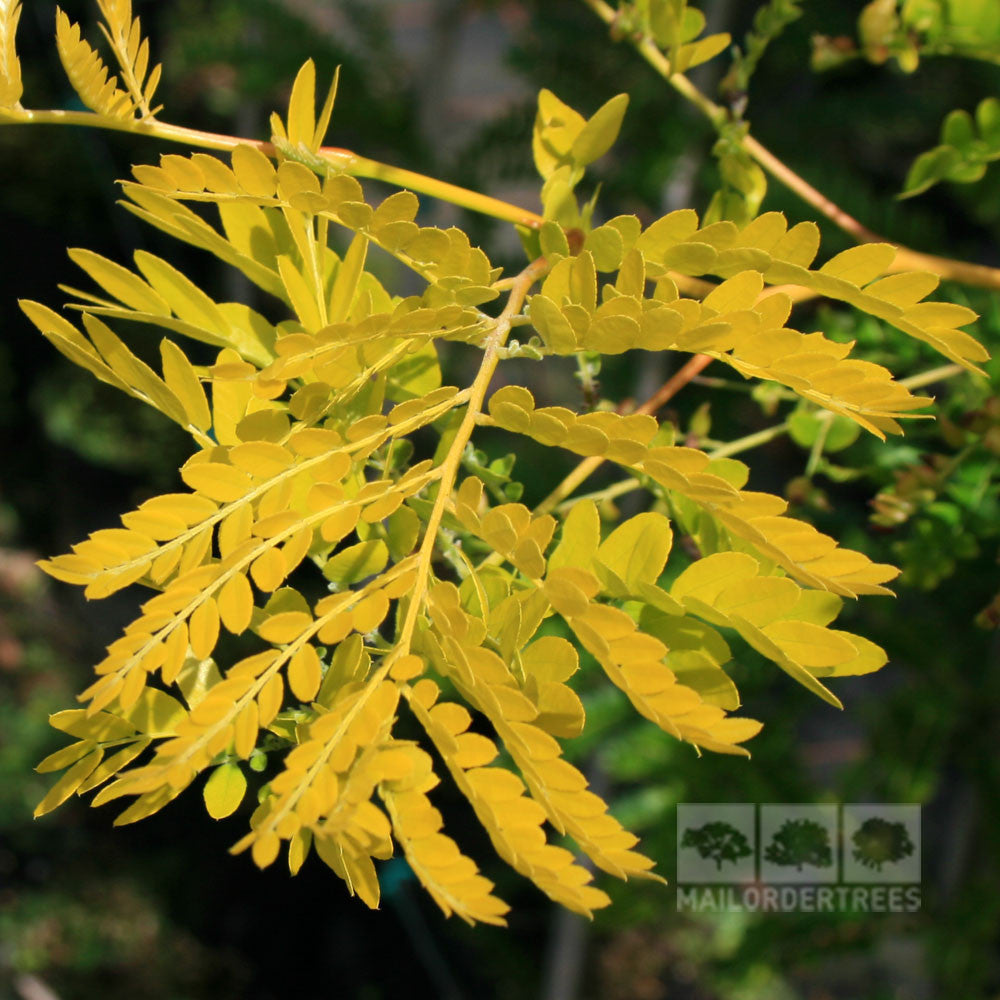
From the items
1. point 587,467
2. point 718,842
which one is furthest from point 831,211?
point 718,842

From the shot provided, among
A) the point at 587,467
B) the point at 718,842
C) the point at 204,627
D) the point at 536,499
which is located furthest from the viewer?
the point at 536,499

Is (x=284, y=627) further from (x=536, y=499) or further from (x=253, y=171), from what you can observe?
(x=536, y=499)

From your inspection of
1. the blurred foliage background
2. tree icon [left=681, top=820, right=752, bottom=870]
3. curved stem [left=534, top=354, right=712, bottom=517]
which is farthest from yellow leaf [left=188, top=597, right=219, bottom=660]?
tree icon [left=681, top=820, right=752, bottom=870]

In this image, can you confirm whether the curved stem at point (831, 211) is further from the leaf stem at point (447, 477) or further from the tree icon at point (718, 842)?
the tree icon at point (718, 842)

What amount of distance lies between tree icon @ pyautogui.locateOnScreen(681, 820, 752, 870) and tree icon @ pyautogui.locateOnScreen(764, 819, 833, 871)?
3cm

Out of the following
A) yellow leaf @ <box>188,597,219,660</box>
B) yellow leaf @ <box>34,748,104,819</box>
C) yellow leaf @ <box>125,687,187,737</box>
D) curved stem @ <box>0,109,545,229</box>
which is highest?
curved stem @ <box>0,109,545,229</box>

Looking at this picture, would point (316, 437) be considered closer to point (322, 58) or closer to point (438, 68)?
point (322, 58)

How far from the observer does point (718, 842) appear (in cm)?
82

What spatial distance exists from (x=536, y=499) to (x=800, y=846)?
0.39 m

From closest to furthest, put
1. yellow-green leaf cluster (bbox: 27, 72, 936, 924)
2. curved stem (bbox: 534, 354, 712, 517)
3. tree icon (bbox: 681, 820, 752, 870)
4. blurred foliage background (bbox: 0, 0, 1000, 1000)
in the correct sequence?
yellow-green leaf cluster (bbox: 27, 72, 936, 924), curved stem (bbox: 534, 354, 712, 517), tree icon (bbox: 681, 820, 752, 870), blurred foliage background (bbox: 0, 0, 1000, 1000)

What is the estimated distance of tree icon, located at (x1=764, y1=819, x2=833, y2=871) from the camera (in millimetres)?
833

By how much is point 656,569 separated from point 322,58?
1.19 metres

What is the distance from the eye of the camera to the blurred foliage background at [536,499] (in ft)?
2.98

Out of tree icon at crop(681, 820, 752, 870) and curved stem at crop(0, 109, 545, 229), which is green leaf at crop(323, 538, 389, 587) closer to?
curved stem at crop(0, 109, 545, 229)
